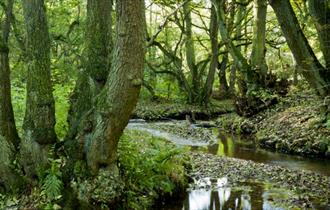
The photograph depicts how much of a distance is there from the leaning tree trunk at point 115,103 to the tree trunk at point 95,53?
0.28 meters

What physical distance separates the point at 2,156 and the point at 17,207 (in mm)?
821

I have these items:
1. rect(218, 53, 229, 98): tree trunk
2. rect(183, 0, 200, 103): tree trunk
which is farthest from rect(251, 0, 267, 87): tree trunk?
rect(218, 53, 229, 98): tree trunk

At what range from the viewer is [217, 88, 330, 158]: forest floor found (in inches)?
Result: 439

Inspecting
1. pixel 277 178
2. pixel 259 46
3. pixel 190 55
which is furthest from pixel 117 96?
pixel 190 55

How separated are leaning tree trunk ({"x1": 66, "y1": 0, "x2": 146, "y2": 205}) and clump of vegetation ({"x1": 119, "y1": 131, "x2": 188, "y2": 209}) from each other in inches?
13.9

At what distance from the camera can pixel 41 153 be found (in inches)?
228

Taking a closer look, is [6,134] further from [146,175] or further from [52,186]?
[146,175]

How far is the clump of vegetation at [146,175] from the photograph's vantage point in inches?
237

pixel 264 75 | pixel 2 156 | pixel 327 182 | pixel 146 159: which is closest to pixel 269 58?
pixel 264 75

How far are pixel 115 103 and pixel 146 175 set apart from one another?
1812 millimetres

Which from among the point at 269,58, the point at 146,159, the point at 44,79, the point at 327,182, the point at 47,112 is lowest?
the point at 327,182

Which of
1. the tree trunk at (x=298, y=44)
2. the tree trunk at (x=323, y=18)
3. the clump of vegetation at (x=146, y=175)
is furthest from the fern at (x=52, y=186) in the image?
the tree trunk at (x=323, y=18)

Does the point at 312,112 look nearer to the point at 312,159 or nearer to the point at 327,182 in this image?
the point at 312,159

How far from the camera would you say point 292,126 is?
12.7m
